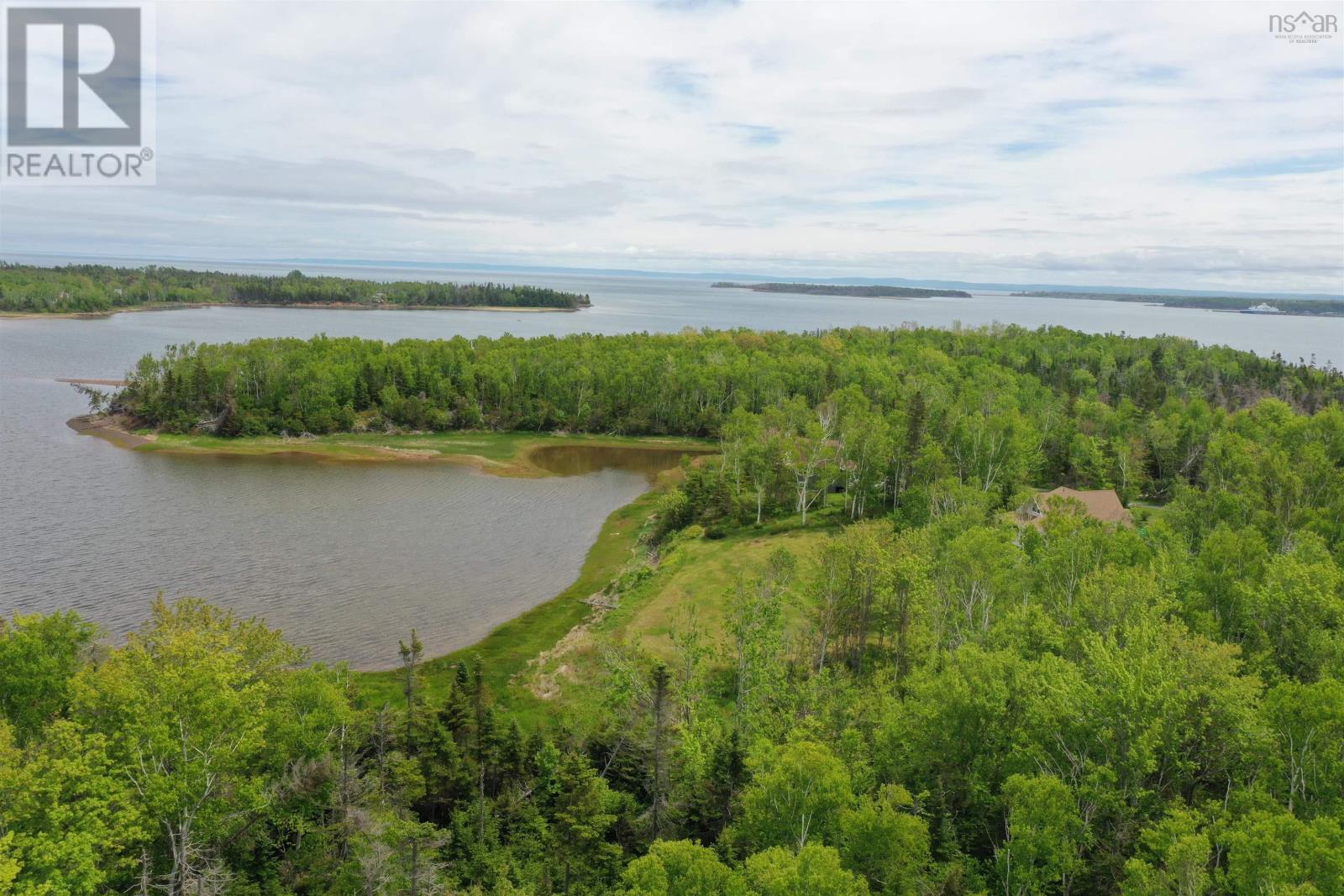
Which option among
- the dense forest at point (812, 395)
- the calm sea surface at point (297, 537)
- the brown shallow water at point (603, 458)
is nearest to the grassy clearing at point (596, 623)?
the calm sea surface at point (297, 537)

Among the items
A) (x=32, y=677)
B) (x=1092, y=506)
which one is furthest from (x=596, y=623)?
(x=1092, y=506)

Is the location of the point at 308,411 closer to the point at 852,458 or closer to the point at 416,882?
the point at 852,458

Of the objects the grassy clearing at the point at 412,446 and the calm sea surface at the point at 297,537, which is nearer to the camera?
the calm sea surface at the point at 297,537

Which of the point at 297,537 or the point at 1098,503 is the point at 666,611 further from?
the point at 1098,503

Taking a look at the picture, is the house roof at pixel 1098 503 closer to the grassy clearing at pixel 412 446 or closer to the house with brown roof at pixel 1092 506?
the house with brown roof at pixel 1092 506

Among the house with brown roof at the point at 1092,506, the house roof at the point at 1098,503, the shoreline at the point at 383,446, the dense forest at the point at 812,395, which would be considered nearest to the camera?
the house with brown roof at the point at 1092,506

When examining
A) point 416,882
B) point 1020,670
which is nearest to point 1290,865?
point 1020,670

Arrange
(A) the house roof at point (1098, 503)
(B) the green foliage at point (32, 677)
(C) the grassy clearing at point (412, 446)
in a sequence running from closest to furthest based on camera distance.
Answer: (B) the green foliage at point (32, 677)
(A) the house roof at point (1098, 503)
(C) the grassy clearing at point (412, 446)
